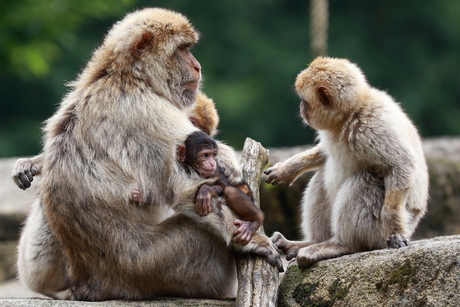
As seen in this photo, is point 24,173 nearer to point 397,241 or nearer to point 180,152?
point 180,152

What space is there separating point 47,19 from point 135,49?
9700mm

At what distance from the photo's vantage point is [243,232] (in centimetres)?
488

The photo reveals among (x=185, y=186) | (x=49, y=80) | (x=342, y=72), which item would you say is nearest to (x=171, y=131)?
(x=185, y=186)

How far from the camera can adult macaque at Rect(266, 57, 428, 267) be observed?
5.14 m

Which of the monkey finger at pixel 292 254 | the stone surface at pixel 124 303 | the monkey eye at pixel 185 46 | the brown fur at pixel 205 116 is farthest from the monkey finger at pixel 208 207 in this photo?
the brown fur at pixel 205 116

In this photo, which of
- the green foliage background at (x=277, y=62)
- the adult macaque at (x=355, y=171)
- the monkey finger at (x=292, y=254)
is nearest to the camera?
the adult macaque at (x=355, y=171)

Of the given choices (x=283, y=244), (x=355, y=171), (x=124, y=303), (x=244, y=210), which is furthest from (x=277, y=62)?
(x=124, y=303)

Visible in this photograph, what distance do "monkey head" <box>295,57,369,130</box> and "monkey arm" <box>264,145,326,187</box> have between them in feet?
1.81

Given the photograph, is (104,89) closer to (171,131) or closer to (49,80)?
(171,131)

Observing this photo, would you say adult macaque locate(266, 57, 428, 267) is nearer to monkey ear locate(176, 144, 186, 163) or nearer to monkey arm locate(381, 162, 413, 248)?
monkey arm locate(381, 162, 413, 248)

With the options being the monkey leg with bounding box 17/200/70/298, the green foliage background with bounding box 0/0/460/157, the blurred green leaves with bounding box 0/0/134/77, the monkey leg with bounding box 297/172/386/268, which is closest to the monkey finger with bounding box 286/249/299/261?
the monkey leg with bounding box 297/172/386/268

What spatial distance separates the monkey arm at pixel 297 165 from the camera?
616cm

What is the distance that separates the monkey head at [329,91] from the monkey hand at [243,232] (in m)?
1.22

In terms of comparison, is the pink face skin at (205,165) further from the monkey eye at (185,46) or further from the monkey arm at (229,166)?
the monkey eye at (185,46)
